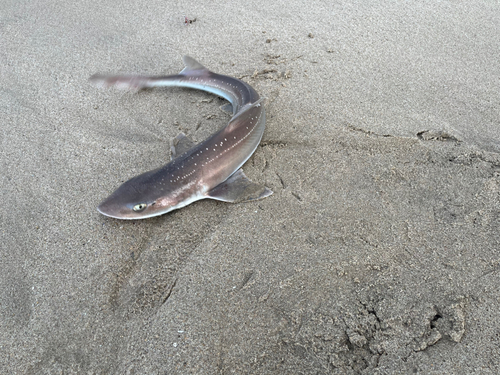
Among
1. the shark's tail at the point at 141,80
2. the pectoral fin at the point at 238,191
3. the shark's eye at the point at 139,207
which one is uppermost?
the shark's tail at the point at 141,80

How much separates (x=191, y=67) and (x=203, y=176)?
1.84m

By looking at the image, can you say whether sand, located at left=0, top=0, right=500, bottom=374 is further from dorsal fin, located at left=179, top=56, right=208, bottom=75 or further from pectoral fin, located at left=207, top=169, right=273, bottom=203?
dorsal fin, located at left=179, top=56, right=208, bottom=75

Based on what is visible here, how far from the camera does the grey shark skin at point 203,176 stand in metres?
2.65

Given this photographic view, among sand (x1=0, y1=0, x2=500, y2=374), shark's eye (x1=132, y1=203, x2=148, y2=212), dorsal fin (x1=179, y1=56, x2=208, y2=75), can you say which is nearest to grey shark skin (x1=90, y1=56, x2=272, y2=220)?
shark's eye (x1=132, y1=203, x2=148, y2=212)

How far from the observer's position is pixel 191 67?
414cm

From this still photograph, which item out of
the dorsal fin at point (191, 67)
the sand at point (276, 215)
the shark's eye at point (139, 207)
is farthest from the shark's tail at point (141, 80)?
the shark's eye at point (139, 207)

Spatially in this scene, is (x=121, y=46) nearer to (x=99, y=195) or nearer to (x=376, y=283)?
(x=99, y=195)

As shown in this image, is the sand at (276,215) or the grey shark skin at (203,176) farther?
the grey shark skin at (203,176)

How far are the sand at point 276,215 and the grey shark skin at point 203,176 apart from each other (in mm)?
129

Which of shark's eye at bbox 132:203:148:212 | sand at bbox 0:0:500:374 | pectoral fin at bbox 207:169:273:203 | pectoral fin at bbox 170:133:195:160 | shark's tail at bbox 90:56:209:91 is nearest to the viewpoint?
sand at bbox 0:0:500:374

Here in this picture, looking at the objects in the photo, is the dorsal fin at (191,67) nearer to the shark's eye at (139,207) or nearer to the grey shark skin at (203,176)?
the grey shark skin at (203,176)

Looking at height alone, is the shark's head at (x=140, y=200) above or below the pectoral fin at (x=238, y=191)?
above

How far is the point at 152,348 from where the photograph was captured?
2.08 m

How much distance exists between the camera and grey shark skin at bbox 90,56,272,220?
2646 millimetres
